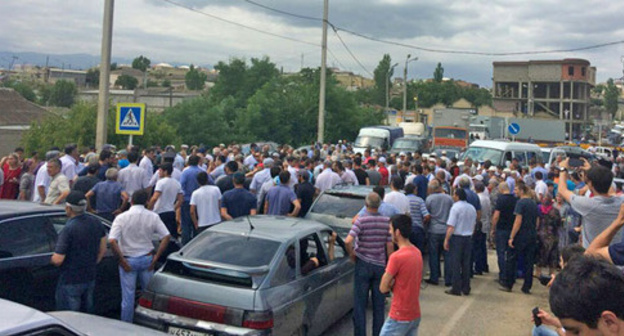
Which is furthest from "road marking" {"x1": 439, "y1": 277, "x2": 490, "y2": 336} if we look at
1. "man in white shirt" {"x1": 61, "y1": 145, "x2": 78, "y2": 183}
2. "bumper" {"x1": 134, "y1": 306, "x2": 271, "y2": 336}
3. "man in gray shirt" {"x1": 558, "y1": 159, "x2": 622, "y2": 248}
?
"man in white shirt" {"x1": 61, "y1": 145, "x2": 78, "y2": 183}

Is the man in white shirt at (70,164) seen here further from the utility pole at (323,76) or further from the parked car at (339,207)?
the utility pole at (323,76)

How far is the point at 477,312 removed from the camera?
28.7ft

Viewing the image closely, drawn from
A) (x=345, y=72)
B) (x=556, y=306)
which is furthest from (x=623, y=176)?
(x=345, y=72)

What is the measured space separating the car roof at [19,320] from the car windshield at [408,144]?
90.2ft

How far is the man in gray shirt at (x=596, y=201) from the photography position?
16.7 ft

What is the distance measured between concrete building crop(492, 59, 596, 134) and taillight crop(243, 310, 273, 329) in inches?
3602

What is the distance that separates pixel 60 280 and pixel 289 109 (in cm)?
3164

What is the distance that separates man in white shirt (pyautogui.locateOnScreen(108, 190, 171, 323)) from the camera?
260 inches

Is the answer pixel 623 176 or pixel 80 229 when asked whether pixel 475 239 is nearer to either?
pixel 80 229

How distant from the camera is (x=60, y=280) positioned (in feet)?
19.5

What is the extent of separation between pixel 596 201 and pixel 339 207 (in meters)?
5.09

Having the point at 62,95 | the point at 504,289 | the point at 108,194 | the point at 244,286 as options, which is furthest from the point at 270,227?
the point at 62,95

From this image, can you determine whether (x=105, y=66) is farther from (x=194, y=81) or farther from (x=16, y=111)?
(x=194, y=81)

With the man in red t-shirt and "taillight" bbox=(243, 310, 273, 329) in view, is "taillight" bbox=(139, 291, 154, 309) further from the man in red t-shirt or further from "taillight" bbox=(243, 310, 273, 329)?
the man in red t-shirt
